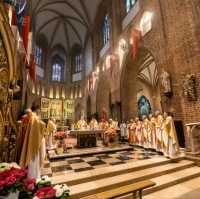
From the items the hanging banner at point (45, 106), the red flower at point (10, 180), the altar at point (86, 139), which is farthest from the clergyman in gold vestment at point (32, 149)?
the hanging banner at point (45, 106)

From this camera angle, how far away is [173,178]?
3.79 metres

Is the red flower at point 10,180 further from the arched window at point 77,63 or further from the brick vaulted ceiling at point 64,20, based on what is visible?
the arched window at point 77,63

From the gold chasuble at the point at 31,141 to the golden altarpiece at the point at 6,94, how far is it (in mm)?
263

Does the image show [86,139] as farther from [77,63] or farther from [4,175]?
[77,63]

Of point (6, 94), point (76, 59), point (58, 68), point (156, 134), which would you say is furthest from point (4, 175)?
point (58, 68)

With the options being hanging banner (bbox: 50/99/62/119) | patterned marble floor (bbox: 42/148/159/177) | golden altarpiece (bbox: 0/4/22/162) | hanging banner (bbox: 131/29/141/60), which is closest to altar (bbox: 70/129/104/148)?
patterned marble floor (bbox: 42/148/159/177)

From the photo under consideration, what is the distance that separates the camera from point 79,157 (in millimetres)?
5773

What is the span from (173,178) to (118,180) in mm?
1464

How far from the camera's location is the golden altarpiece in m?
3.16

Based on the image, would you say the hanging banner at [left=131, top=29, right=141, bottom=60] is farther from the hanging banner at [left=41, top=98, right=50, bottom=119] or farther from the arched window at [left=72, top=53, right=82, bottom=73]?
the arched window at [left=72, top=53, right=82, bottom=73]

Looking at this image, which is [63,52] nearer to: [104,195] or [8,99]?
[8,99]

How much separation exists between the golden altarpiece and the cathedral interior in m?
0.02

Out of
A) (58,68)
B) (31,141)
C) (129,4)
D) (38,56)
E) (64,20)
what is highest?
(64,20)

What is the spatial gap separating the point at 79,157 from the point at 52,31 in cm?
2266
